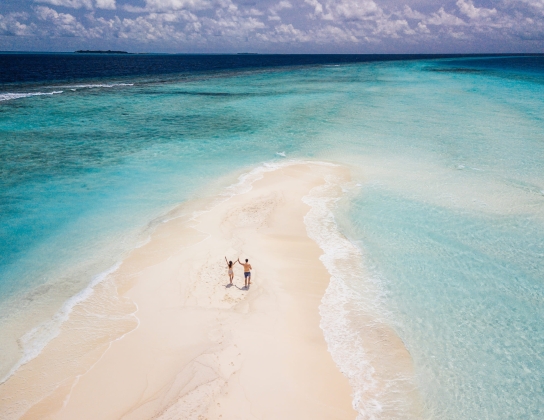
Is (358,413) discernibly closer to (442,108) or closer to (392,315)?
(392,315)

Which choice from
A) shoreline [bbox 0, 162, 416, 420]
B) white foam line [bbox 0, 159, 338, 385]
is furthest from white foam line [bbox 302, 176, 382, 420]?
white foam line [bbox 0, 159, 338, 385]

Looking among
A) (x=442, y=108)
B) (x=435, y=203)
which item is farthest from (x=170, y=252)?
(x=442, y=108)

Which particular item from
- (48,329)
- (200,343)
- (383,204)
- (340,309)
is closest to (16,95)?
(48,329)

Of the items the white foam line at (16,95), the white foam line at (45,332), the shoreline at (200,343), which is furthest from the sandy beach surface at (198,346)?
the white foam line at (16,95)

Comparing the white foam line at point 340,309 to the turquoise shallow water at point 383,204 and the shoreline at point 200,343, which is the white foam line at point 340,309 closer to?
the shoreline at point 200,343

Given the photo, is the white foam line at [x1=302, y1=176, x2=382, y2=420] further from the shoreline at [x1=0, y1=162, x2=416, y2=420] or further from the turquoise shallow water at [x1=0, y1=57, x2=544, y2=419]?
the turquoise shallow water at [x1=0, y1=57, x2=544, y2=419]
